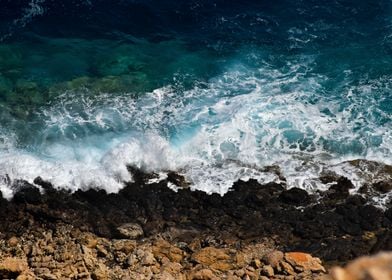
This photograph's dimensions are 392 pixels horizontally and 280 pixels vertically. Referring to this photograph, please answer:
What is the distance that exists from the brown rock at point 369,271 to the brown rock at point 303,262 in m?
14.9

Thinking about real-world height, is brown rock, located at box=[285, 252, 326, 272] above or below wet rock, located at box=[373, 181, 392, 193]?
below

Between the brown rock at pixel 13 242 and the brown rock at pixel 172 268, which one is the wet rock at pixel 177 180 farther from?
the brown rock at pixel 13 242

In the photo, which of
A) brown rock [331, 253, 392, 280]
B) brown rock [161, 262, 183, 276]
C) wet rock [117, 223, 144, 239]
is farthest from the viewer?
wet rock [117, 223, 144, 239]

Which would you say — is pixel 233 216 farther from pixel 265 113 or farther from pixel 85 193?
pixel 265 113

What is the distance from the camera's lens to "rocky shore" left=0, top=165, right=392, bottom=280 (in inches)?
731

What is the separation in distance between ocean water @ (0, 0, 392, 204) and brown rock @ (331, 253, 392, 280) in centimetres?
1927

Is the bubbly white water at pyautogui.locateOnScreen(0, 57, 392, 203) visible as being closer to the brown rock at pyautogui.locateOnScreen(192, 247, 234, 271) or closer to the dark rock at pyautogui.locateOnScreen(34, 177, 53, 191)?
the dark rock at pyautogui.locateOnScreen(34, 177, 53, 191)

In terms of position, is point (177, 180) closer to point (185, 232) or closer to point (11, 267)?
point (185, 232)

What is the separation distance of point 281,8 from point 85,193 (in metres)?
21.9

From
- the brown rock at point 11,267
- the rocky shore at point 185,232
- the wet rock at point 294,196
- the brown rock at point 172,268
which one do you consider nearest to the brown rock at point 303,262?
the rocky shore at point 185,232

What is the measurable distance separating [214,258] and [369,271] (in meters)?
15.4

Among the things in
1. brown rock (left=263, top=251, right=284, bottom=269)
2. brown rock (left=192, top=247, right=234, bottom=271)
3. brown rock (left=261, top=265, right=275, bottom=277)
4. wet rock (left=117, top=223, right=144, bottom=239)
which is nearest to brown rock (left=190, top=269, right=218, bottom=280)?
brown rock (left=192, top=247, right=234, bottom=271)

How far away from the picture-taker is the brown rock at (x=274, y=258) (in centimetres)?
1873

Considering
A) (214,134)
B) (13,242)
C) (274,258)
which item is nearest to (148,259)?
(274,258)
